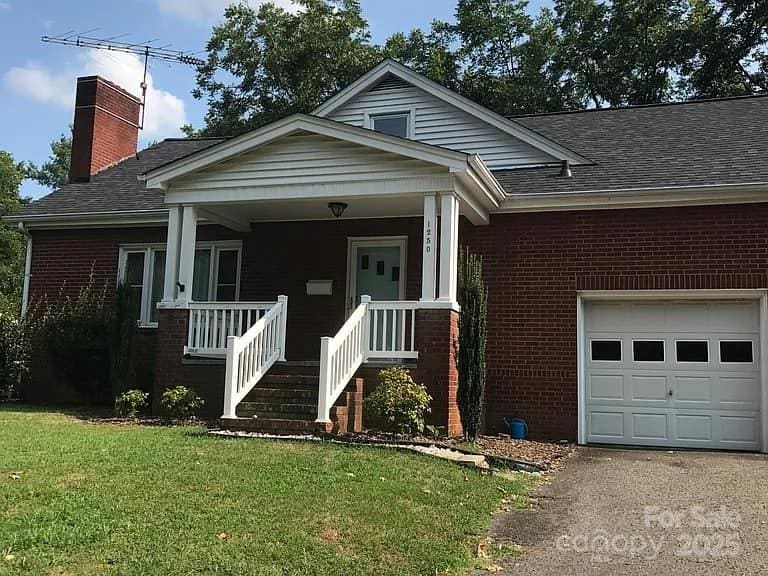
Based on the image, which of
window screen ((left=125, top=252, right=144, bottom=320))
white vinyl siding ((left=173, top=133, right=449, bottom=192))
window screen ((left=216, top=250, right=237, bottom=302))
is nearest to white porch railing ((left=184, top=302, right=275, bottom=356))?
white vinyl siding ((left=173, top=133, right=449, bottom=192))

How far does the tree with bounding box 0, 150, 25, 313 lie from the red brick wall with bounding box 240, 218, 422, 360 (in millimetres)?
29168

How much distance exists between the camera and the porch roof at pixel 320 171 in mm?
10172

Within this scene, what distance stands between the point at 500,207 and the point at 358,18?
788 inches

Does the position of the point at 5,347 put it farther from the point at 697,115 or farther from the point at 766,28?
the point at 766,28

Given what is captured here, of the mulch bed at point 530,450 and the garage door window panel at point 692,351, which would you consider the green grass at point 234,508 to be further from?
the garage door window panel at point 692,351

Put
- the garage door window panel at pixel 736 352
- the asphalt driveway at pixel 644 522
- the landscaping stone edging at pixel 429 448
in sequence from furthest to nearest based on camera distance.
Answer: the garage door window panel at pixel 736 352 < the landscaping stone edging at pixel 429 448 < the asphalt driveway at pixel 644 522

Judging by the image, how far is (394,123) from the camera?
14.2 m

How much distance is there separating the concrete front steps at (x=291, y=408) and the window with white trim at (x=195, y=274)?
372cm

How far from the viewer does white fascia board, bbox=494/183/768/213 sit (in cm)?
1052

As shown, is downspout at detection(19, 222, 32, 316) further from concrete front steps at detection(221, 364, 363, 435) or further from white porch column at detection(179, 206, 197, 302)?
concrete front steps at detection(221, 364, 363, 435)

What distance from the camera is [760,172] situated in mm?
10758

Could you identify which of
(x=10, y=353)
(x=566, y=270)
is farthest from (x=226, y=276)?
(x=566, y=270)

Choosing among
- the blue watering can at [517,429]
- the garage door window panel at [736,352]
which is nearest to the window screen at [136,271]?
the blue watering can at [517,429]

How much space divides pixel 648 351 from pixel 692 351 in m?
0.60
